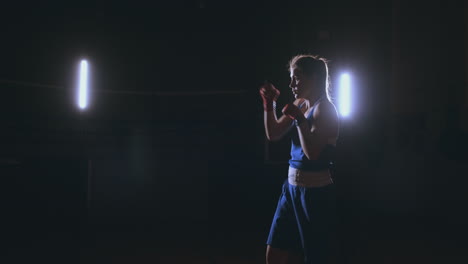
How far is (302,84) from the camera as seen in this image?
2.00m

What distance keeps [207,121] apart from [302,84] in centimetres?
329

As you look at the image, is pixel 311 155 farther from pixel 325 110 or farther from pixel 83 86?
pixel 83 86

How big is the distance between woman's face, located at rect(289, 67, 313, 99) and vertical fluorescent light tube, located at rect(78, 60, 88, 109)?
4.01 metres

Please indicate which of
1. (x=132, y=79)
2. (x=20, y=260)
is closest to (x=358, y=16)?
(x=132, y=79)

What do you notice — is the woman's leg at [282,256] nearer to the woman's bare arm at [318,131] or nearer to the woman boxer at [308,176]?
the woman boxer at [308,176]

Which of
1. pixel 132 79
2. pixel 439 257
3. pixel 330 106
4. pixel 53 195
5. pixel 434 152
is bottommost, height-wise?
pixel 439 257

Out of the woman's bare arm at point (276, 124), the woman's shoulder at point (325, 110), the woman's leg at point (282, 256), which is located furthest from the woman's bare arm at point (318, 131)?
the woman's leg at point (282, 256)

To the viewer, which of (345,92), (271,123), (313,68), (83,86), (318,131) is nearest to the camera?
(318,131)

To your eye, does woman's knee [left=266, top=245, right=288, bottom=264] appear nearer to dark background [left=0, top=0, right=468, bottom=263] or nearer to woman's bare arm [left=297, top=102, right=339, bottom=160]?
woman's bare arm [left=297, top=102, right=339, bottom=160]

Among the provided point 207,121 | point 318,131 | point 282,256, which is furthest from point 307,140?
point 207,121

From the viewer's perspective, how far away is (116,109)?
556cm

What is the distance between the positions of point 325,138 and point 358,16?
4.68 metres

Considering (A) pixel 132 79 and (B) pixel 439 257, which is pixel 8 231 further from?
(B) pixel 439 257

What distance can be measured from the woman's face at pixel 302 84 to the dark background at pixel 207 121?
2.33 metres
